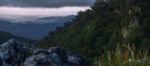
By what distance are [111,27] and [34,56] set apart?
93.3 m

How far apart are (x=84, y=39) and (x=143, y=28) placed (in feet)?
74.4

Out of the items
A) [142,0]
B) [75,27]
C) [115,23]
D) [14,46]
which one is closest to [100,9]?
[115,23]

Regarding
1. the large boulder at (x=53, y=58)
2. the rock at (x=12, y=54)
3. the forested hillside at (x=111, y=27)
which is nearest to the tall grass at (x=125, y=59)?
the large boulder at (x=53, y=58)

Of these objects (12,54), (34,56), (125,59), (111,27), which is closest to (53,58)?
(34,56)

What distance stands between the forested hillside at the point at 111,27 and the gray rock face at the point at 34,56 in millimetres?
60953

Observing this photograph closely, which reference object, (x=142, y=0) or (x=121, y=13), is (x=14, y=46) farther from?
(x=121, y=13)

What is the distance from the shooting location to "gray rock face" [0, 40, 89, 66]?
13.2 m

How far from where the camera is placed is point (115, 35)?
94875 millimetres

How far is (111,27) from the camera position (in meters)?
106

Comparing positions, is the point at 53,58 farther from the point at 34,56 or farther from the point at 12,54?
the point at 12,54

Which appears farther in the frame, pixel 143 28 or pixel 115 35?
pixel 115 35

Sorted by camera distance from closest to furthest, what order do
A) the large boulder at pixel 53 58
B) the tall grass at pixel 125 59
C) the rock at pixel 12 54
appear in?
the tall grass at pixel 125 59, the large boulder at pixel 53 58, the rock at pixel 12 54

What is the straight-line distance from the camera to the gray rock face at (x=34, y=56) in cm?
1317

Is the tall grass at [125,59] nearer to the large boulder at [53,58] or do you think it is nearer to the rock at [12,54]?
the large boulder at [53,58]
